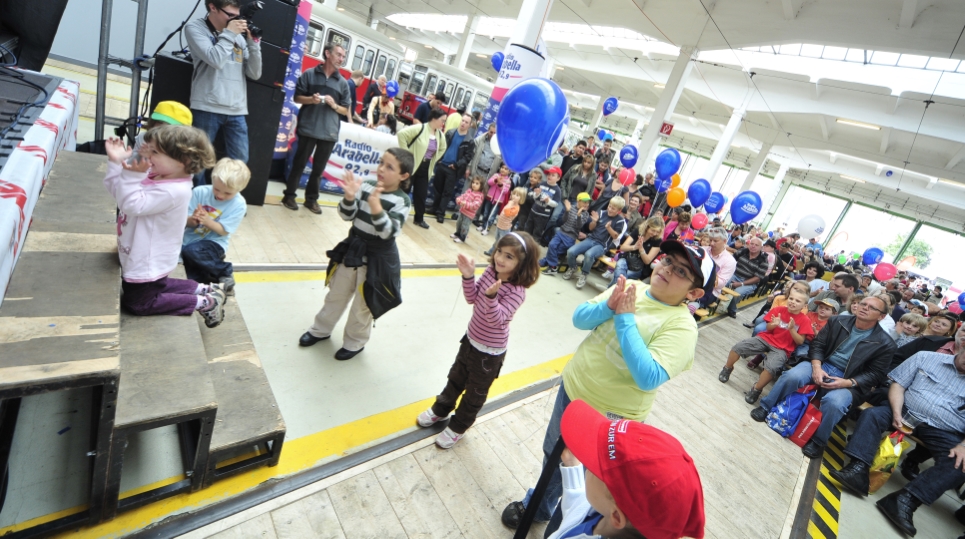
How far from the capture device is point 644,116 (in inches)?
1174

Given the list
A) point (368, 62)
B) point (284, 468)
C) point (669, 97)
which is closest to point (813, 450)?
point (284, 468)

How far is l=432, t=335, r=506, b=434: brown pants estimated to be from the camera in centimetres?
239

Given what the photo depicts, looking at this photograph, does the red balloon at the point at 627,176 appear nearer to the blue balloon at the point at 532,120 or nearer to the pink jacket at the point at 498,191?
the pink jacket at the point at 498,191

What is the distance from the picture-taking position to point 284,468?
212 cm

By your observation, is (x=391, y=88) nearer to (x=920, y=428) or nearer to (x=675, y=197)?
(x=675, y=197)

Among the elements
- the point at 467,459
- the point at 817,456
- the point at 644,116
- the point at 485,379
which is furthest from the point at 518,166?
the point at 644,116

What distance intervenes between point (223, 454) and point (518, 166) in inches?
133

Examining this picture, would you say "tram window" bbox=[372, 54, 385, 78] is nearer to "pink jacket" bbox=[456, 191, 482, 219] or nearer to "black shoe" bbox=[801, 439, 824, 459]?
"pink jacket" bbox=[456, 191, 482, 219]

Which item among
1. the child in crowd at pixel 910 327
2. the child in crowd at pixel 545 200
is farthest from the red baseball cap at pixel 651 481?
the child in crowd at pixel 545 200

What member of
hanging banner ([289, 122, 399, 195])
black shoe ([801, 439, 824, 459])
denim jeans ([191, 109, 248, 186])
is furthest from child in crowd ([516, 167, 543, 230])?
black shoe ([801, 439, 824, 459])

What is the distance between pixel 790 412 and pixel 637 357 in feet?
12.7

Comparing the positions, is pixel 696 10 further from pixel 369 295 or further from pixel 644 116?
pixel 644 116

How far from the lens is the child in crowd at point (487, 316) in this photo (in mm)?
2229

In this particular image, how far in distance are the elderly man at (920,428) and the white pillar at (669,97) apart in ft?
35.0
